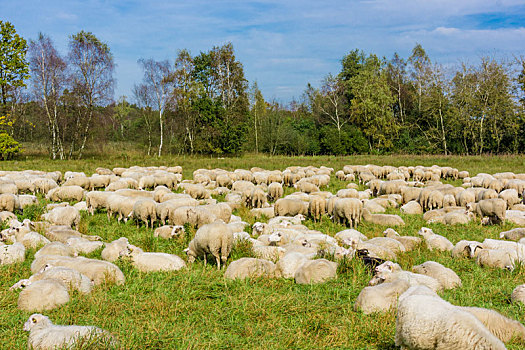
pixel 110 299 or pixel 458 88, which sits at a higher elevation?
pixel 458 88

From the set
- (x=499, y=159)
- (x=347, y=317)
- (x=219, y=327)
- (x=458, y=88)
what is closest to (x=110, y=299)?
(x=219, y=327)

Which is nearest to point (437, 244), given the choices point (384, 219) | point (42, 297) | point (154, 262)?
point (384, 219)

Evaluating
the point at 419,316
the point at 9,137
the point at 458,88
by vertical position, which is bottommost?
the point at 419,316

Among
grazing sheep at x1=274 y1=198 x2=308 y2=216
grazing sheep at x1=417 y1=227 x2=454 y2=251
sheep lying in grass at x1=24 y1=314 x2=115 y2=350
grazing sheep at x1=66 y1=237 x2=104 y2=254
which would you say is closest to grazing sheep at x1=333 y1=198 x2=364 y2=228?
grazing sheep at x1=274 y1=198 x2=308 y2=216

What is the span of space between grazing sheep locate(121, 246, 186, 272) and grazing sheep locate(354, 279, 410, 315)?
3.50 metres

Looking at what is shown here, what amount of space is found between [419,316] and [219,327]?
247cm

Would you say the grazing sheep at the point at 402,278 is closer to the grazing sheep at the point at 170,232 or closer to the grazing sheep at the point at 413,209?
the grazing sheep at the point at 170,232

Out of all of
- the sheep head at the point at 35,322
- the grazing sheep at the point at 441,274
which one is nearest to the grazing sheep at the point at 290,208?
the grazing sheep at the point at 441,274

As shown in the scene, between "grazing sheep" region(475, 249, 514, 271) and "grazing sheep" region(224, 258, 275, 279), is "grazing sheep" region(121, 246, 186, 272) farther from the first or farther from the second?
"grazing sheep" region(475, 249, 514, 271)

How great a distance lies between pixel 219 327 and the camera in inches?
196

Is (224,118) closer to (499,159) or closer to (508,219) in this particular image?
(499,159)

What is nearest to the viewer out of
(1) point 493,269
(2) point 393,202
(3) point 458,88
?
(1) point 493,269

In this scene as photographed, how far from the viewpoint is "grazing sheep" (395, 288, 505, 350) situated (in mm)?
3477

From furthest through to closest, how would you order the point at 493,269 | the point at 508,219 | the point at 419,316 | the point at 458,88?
the point at 458,88
the point at 508,219
the point at 493,269
the point at 419,316
